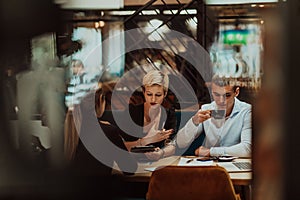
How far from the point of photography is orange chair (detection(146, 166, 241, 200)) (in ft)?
5.25

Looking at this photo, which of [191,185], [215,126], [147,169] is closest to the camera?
[191,185]

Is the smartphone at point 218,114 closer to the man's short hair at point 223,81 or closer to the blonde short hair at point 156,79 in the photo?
the man's short hair at point 223,81

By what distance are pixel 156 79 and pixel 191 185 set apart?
1.93ft

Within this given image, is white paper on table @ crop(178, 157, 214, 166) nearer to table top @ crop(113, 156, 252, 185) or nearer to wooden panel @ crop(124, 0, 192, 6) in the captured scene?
table top @ crop(113, 156, 252, 185)

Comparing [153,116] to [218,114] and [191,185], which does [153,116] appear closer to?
[218,114]

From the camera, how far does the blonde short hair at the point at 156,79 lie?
2.00 m

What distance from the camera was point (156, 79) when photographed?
202cm

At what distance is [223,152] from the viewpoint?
1967 mm

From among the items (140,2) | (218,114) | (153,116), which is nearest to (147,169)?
(153,116)

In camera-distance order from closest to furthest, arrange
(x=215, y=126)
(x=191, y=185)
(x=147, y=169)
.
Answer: (x=191, y=185)
(x=147, y=169)
(x=215, y=126)

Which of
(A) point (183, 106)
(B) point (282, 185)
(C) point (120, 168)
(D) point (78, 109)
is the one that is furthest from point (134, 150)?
(B) point (282, 185)

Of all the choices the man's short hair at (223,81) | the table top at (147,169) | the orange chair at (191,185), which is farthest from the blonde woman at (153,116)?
the orange chair at (191,185)

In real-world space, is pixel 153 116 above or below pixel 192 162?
above

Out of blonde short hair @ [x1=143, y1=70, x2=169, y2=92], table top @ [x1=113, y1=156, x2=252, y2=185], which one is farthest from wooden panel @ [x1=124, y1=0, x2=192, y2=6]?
table top @ [x1=113, y1=156, x2=252, y2=185]
